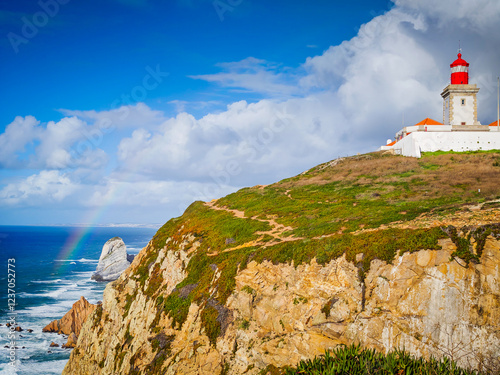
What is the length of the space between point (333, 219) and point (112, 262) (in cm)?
7125

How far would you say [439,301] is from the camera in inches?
714

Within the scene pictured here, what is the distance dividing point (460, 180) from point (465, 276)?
66.6 feet

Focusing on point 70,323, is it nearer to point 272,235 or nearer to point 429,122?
point 272,235

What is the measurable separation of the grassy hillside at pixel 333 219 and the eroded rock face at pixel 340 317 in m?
0.71

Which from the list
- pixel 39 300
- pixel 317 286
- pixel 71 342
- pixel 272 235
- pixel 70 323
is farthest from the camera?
pixel 39 300

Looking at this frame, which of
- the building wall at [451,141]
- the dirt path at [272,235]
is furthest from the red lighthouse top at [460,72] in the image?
the dirt path at [272,235]

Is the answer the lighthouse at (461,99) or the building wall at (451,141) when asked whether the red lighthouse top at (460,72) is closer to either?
the lighthouse at (461,99)

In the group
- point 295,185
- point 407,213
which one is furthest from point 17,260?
point 407,213

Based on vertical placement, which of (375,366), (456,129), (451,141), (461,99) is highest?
(461,99)

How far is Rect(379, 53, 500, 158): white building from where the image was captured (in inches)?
1913

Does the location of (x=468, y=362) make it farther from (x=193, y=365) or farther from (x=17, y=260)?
(x=17, y=260)

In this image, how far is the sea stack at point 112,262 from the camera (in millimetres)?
85375

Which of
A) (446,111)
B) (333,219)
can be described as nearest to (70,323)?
(333,219)

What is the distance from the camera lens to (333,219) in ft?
96.3
